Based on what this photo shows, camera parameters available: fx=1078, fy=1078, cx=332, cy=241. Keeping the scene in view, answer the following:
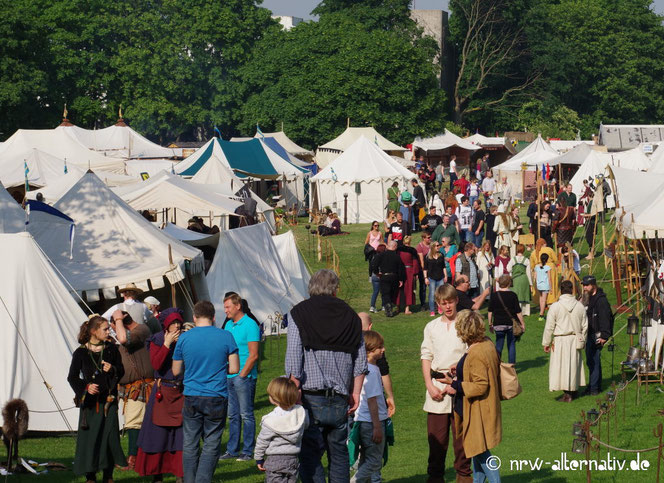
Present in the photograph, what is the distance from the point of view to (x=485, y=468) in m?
8.20

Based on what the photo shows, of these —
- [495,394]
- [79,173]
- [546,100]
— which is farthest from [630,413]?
[546,100]

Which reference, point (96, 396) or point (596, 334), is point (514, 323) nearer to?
point (596, 334)

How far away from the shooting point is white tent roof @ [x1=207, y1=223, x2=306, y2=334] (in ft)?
61.7

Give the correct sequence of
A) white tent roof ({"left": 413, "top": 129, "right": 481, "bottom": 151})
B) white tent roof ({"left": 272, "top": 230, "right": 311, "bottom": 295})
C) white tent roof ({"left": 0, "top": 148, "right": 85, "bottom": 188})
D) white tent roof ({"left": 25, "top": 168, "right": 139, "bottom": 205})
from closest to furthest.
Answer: white tent roof ({"left": 272, "top": 230, "right": 311, "bottom": 295}) < white tent roof ({"left": 25, "top": 168, "right": 139, "bottom": 205}) < white tent roof ({"left": 0, "top": 148, "right": 85, "bottom": 188}) < white tent roof ({"left": 413, "top": 129, "right": 481, "bottom": 151})

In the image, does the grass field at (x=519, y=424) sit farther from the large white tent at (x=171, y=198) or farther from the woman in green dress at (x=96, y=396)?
the large white tent at (x=171, y=198)

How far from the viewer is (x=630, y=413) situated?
1305 centimetres

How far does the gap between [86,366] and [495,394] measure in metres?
3.44

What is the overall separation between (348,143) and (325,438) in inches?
1650

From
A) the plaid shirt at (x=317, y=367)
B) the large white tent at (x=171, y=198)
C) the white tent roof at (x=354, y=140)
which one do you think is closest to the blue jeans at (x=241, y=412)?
the plaid shirt at (x=317, y=367)

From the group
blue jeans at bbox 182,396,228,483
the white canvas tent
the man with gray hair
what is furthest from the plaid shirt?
the white canvas tent

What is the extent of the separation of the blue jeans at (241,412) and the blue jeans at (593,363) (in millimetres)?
5390

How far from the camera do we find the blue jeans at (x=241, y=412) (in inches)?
414

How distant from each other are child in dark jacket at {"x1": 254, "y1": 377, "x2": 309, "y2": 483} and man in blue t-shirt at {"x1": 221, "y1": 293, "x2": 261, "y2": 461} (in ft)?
7.57

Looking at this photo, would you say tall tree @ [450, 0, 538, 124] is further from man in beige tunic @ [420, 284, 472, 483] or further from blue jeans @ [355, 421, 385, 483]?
blue jeans @ [355, 421, 385, 483]
